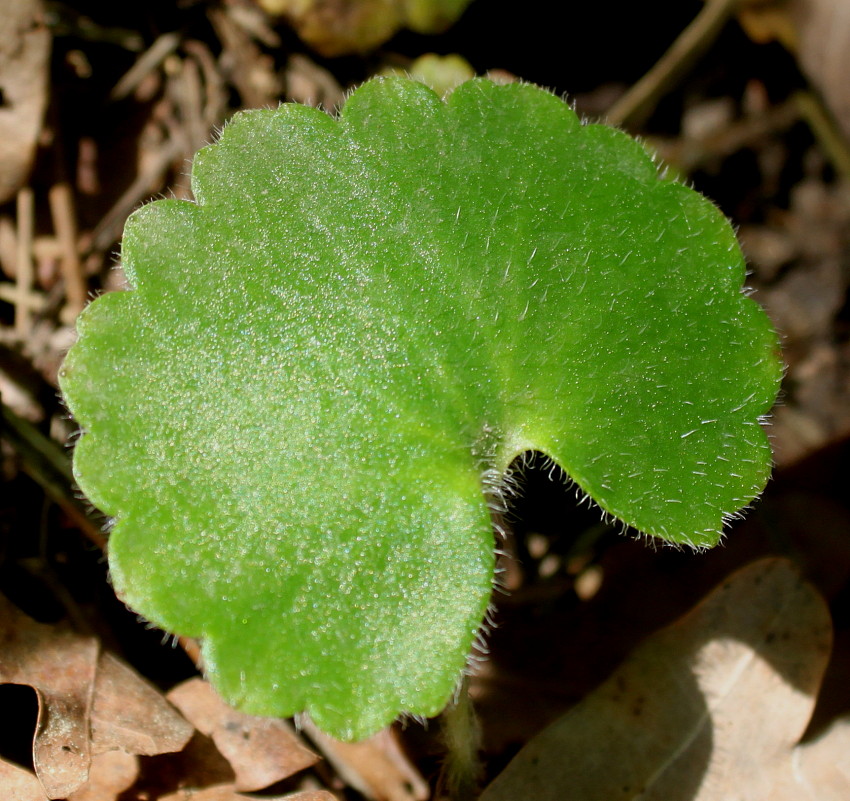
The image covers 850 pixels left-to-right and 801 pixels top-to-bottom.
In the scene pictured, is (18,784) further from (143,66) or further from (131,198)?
(143,66)

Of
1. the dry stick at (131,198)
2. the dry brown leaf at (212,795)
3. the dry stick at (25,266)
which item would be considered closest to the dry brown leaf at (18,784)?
the dry brown leaf at (212,795)

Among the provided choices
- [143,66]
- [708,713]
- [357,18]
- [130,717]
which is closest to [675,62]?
[357,18]

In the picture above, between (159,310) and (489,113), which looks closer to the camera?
(159,310)

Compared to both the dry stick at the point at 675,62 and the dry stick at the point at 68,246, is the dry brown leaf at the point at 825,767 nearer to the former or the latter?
the dry stick at the point at 675,62

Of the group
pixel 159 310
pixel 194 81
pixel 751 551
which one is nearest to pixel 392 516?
pixel 159 310

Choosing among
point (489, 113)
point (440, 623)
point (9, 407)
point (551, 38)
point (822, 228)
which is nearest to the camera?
point (440, 623)

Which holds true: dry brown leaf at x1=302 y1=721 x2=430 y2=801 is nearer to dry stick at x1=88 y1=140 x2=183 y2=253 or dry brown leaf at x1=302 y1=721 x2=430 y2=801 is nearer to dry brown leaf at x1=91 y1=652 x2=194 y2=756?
dry brown leaf at x1=91 y1=652 x2=194 y2=756

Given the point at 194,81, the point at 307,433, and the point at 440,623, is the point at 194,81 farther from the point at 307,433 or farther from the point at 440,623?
the point at 440,623
